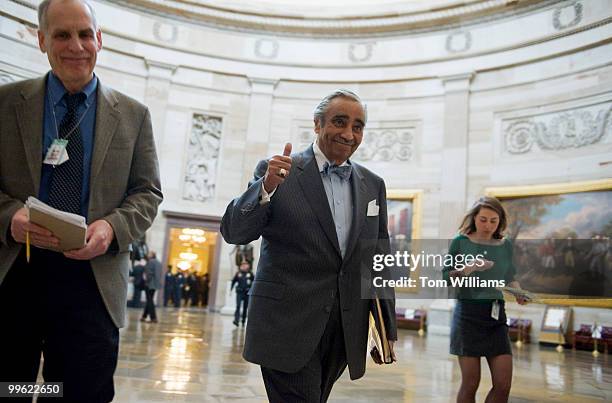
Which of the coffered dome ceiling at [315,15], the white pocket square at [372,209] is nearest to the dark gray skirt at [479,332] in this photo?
the white pocket square at [372,209]

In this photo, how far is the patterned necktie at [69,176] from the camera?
2076 millimetres

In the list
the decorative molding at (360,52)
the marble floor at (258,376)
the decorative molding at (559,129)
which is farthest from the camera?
the decorative molding at (360,52)

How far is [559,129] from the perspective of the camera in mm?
14789

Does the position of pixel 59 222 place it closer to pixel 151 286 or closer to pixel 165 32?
pixel 151 286

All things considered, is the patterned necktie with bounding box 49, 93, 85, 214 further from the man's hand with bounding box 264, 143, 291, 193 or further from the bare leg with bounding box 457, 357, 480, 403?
the bare leg with bounding box 457, 357, 480, 403

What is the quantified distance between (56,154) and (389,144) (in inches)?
650

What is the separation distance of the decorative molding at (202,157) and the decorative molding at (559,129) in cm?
980

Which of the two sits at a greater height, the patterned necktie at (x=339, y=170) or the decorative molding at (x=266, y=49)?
the decorative molding at (x=266, y=49)

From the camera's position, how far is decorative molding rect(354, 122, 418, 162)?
17719 millimetres

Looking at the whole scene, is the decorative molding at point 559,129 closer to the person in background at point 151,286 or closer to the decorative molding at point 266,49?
the decorative molding at point 266,49

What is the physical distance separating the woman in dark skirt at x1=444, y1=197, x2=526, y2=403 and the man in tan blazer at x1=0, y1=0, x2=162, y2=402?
2500 millimetres

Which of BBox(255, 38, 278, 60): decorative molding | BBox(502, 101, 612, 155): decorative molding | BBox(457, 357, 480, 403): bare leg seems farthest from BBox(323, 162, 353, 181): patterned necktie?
BBox(255, 38, 278, 60): decorative molding

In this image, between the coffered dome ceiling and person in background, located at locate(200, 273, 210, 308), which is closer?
the coffered dome ceiling

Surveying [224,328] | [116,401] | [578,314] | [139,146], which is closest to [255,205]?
[139,146]
